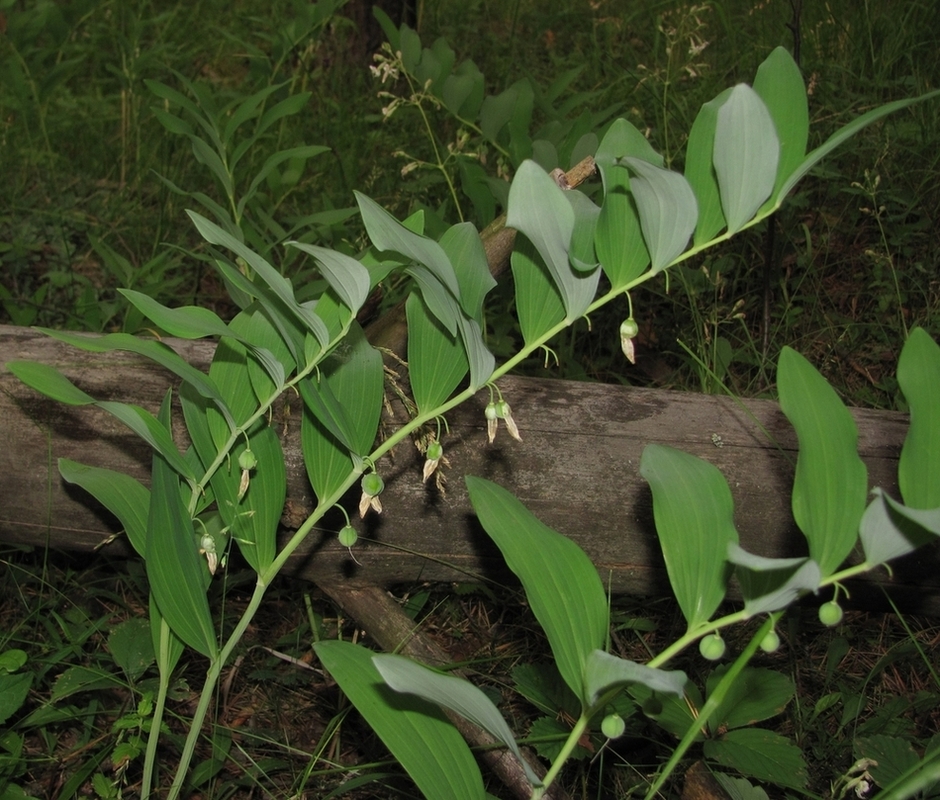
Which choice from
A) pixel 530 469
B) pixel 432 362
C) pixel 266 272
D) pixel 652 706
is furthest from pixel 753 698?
pixel 266 272

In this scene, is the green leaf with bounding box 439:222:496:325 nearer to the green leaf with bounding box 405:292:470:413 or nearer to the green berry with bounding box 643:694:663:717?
the green leaf with bounding box 405:292:470:413

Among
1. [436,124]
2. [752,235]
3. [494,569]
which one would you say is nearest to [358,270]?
[494,569]

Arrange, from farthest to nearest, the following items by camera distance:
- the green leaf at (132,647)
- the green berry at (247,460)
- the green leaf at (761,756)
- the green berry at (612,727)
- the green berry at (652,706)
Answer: the green leaf at (132,647) < the green leaf at (761,756) < the green berry at (652,706) < the green berry at (247,460) < the green berry at (612,727)

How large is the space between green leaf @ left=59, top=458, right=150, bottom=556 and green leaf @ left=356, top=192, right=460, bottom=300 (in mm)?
454

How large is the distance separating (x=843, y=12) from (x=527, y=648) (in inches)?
100

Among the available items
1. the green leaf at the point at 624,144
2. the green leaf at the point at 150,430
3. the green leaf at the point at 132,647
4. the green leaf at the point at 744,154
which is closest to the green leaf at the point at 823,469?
the green leaf at the point at 744,154

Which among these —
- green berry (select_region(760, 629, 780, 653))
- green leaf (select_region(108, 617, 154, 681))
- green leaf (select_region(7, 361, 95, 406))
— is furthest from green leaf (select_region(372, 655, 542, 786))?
green leaf (select_region(108, 617, 154, 681))

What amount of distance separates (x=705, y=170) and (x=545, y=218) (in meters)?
0.18

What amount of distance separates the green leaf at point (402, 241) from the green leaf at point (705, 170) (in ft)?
0.82

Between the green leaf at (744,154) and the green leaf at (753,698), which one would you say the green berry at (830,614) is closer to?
the green leaf at (744,154)

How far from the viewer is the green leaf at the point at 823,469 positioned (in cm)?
77

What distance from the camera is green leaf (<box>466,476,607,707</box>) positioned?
0.83 meters

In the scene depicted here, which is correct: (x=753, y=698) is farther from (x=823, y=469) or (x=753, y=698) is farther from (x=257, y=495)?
(x=257, y=495)

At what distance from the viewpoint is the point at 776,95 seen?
87 cm
